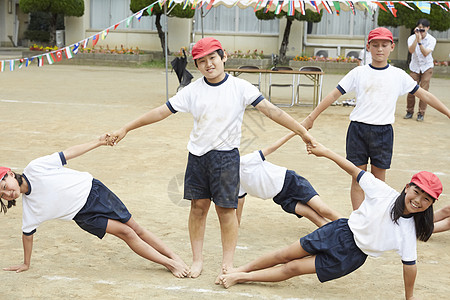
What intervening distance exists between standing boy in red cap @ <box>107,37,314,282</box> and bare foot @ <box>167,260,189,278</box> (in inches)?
2.1

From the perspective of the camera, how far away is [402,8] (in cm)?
2162

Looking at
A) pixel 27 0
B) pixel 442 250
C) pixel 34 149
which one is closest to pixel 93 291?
pixel 442 250

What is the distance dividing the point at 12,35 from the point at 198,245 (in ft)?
99.3

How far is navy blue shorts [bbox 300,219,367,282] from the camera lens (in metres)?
3.70

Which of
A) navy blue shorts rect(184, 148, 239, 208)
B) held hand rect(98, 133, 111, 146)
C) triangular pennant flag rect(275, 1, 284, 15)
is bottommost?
navy blue shorts rect(184, 148, 239, 208)

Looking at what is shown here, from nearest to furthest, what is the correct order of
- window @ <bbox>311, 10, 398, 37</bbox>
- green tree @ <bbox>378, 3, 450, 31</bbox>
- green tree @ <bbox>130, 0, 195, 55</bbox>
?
green tree @ <bbox>378, 3, 450, 31</bbox>, green tree @ <bbox>130, 0, 195, 55</bbox>, window @ <bbox>311, 10, 398, 37</bbox>

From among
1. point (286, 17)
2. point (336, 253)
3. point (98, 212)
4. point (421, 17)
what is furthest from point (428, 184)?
point (286, 17)

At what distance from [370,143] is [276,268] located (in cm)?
180

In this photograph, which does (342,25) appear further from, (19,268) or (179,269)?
(19,268)

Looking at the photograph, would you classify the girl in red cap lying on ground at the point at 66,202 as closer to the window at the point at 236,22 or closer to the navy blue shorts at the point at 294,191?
the navy blue shorts at the point at 294,191

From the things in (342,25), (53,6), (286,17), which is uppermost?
(53,6)

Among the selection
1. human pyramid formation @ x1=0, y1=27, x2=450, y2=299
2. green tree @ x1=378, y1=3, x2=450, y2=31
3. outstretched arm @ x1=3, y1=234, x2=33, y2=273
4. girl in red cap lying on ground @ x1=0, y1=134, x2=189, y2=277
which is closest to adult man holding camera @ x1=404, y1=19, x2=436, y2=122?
human pyramid formation @ x1=0, y1=27, x2=450, y2=299

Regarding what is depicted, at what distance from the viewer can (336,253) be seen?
3703 millimetres

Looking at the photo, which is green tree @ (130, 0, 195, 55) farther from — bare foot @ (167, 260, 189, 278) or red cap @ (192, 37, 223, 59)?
bare foot @ (167, 260, 189, 278)
